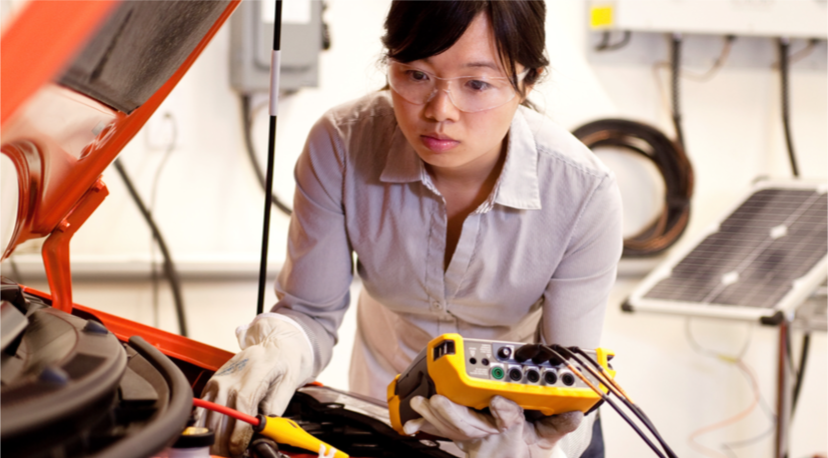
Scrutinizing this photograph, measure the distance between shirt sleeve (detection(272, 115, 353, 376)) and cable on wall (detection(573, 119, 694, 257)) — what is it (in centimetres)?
151

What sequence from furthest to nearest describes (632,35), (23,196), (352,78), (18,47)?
(632,35)
(352,78)
(23,196)
(18,47)

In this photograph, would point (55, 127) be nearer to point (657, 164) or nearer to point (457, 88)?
point (457, 88)

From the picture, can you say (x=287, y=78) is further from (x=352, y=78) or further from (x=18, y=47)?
(x=18, y=47)

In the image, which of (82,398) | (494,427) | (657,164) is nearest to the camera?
(82,398)

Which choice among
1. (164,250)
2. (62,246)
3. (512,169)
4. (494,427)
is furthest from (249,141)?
(494,427)

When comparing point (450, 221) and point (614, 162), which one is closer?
point (450, 221)

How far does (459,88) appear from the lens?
87cm

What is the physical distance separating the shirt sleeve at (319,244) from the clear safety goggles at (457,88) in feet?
0.70

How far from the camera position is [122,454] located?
0.40 metres

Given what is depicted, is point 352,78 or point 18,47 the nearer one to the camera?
point 18,47

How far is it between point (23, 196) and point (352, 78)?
174 cm

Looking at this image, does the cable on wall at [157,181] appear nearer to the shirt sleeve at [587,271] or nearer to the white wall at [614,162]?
the white wall at [614,162]

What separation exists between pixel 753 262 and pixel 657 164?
0.49 metres

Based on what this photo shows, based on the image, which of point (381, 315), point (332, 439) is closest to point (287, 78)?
point (381, 315)
